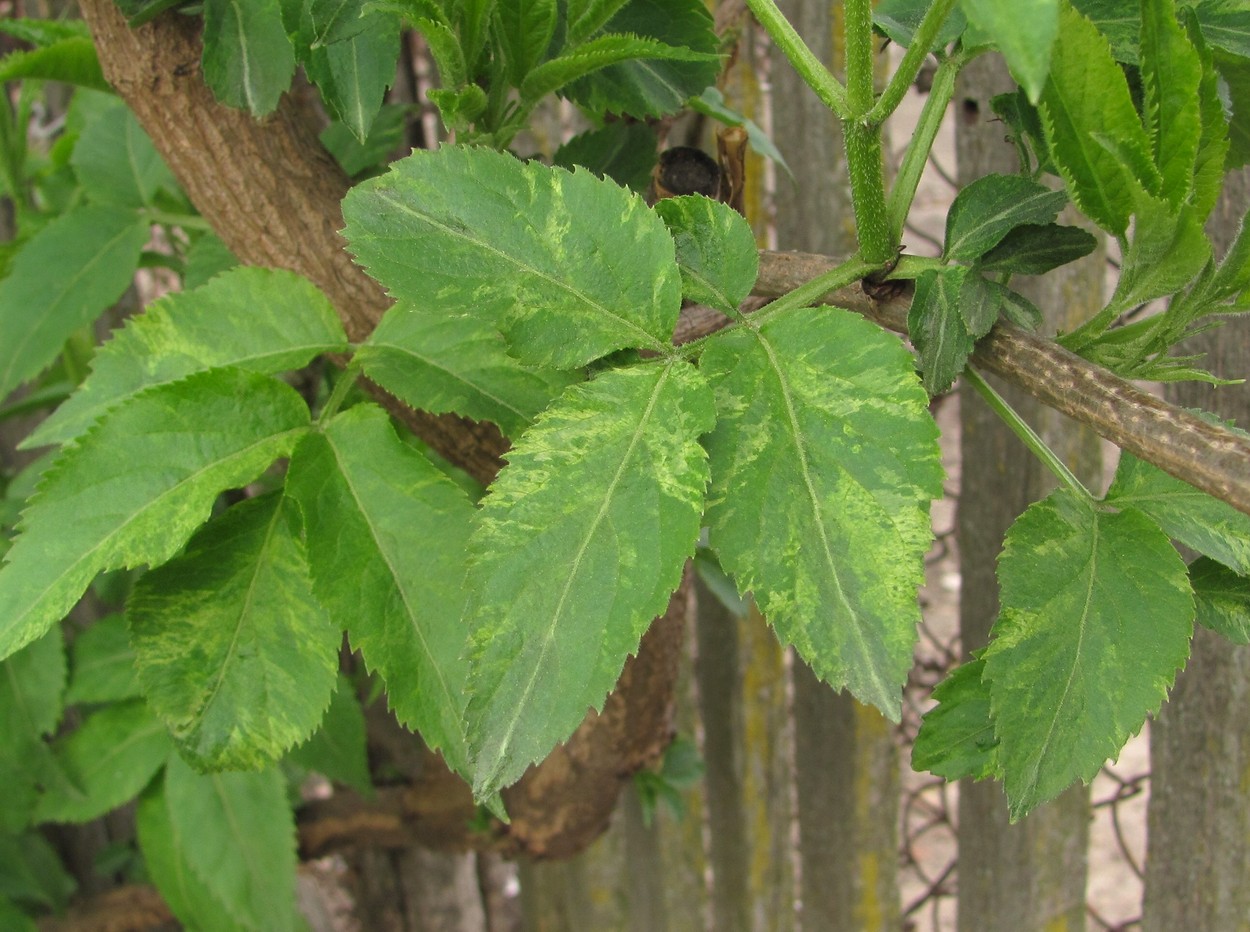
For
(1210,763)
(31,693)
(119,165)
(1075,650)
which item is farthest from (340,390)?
(1210,763)

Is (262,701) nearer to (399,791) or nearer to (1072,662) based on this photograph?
(1072,662)

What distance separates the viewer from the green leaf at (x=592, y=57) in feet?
1.86

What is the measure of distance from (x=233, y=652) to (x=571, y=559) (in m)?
0.25

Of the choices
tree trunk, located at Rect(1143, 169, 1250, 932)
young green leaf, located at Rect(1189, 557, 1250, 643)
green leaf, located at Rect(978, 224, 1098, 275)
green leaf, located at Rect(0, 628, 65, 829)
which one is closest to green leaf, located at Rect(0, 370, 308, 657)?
green leaf, located at Rect(978, 224, 1098, 275)

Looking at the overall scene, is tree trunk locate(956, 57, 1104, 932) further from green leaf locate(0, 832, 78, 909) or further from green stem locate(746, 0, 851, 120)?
green leaf locate(0, 832, 78, 909)

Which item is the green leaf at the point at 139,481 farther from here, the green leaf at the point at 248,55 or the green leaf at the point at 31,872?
the green leaf at the point at 31,872

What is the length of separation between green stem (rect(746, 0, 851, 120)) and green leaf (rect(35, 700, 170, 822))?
92 cm

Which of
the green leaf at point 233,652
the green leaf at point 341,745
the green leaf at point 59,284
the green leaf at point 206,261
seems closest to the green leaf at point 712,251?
the green leaf at point 233,652

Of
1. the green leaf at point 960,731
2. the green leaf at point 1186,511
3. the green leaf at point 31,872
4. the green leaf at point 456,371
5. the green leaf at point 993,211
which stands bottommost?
the green leaf at point 31,872

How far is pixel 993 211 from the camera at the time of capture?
1.66ft

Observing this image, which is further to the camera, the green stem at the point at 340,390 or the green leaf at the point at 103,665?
the green leaf at the point at 103,665

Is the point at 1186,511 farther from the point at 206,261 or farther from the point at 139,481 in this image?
the point at 206,261

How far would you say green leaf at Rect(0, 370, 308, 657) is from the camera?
52cm

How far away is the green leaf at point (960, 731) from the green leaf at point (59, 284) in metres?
0.74
